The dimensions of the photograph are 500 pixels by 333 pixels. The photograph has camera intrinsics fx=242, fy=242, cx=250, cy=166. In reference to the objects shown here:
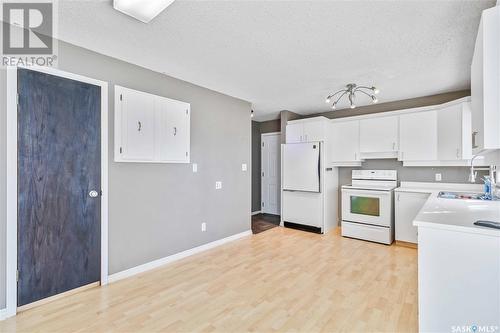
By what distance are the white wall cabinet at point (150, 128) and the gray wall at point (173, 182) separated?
10 centimetres

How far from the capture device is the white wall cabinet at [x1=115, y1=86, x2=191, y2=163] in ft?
8.72

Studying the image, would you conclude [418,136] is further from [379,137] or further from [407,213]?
[407,213]

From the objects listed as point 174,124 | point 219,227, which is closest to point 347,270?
point 219,227

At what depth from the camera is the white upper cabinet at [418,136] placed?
145 inches

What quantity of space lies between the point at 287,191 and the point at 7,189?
158 inches

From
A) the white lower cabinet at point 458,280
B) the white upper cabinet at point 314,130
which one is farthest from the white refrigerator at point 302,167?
the white lower cabinet at point 458,280

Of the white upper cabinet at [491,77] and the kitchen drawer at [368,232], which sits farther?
the kitchen drawer at [368,232]

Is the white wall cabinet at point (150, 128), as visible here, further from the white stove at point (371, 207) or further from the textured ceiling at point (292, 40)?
the white stove at point (371, 207)

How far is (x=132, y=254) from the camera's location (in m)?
2.78

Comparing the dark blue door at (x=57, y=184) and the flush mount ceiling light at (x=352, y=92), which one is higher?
the flush mount ceiling light at (x=352, y=92)

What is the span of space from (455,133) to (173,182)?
3.96 meters

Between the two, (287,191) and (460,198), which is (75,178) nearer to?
(287,191)

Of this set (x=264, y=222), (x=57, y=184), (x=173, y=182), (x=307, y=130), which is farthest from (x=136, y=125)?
(x=264, y=222)

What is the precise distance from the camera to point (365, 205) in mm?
4082
